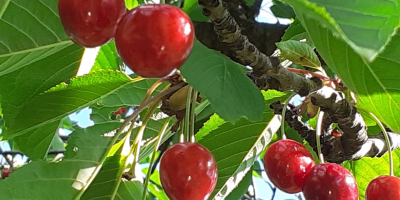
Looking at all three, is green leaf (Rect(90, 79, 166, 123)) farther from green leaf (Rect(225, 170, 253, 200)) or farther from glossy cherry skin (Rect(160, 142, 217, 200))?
green leaf (Rect(225, 170, 253, 200))

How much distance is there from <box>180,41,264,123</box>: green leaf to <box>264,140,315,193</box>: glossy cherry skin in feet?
0.70

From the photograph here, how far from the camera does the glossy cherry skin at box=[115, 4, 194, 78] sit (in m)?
0.63

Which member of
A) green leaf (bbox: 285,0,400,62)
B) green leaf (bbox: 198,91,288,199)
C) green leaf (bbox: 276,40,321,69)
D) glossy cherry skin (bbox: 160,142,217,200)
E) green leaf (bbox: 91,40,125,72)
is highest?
green leaf (bbox: 285,0,400,62)

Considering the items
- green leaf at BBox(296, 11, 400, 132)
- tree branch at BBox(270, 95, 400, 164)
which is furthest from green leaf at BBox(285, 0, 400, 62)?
tree branch at BBox(270, 95, 400, 164)

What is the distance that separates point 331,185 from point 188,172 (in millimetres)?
289

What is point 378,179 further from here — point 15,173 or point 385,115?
point 15,173

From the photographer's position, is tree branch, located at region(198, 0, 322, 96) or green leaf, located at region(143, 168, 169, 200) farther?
green leaf, located at region(143, 168, 169, 200)

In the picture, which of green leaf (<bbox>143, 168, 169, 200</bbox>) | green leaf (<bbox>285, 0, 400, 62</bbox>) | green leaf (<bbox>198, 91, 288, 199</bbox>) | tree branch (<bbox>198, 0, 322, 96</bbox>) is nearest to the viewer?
green leaf (<bbox>285, 0, 400, 62</bbox>)

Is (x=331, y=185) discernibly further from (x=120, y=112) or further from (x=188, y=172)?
(x=120, y=112)

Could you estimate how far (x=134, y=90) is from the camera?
1.30 metres

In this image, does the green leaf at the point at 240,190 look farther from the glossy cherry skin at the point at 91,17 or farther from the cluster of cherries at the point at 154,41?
the glossy cherry skin at the point at 91,17

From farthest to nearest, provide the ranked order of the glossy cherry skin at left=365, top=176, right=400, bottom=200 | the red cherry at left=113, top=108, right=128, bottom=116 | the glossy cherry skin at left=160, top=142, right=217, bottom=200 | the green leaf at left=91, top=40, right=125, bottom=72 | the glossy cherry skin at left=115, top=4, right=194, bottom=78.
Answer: the red cherry at left=113, top=108, right=128, bottom=116 < the green leaf at left=91, top=40, right=125, bottom=72 < the glossy cherry skin at left=365, top=176, right=400, bottom=200 < the glossy cherry skin at left=160, top=142, right=217, bottom=200 < the glossy cherry skin at left=115, top=4, right=194, bottom=78

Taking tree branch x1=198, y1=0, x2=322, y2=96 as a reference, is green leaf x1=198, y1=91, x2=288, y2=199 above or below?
below

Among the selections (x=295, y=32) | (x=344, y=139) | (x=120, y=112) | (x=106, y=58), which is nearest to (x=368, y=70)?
(x=344, y=139)
